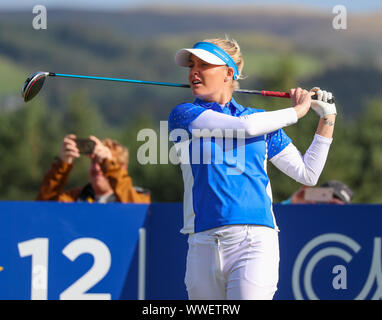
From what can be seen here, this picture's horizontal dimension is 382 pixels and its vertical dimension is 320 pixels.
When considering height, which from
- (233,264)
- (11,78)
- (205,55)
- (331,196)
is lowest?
(233,264)

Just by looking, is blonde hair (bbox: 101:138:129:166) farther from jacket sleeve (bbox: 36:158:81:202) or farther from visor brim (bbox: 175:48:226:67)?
visor brim (bbox: 175:48:226:67)

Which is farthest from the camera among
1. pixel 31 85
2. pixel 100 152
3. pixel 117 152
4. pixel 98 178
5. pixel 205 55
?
pixel 117 152

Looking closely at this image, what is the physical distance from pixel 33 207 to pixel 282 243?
184cm

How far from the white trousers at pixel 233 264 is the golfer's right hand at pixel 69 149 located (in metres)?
2.62

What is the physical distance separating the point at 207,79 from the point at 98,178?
263cm

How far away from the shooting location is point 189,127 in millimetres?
3545

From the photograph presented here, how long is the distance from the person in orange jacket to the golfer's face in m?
2.16

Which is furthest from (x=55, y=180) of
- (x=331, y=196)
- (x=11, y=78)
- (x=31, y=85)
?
(x=11, y=78)

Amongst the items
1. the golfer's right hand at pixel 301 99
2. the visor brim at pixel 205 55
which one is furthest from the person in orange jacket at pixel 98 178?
the golfer's right hand at pixel 301 99

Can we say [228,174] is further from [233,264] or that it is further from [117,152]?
[117,152]

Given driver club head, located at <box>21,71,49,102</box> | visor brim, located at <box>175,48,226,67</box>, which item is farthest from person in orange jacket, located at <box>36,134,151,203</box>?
visor brim, located at <box>175,48,226,67</box>

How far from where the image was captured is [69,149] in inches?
229

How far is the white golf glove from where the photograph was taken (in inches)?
149
